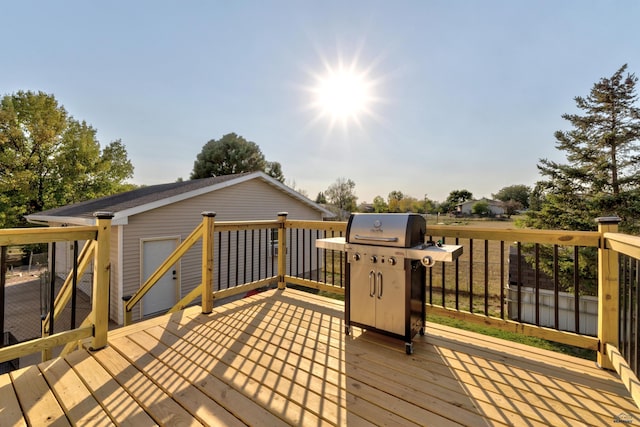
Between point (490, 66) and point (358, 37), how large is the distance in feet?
10.3

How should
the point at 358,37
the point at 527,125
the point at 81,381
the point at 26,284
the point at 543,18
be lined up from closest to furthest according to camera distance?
the point at 81,381 → the point at 543,18 → the point at 358,37 → the point at 527,125 → the point at 26,284

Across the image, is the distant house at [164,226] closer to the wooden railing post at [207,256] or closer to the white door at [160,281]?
the white door at [160,281]

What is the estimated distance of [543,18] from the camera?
513 cm

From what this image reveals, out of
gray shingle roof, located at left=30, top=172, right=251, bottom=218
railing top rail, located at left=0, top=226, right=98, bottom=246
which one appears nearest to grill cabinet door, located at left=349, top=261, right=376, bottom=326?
railing top rail, located at left=0, top=226, right=98, bottom=246

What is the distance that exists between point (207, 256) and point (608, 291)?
11.1ft

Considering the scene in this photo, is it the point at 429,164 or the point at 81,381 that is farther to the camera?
the point at 429,164

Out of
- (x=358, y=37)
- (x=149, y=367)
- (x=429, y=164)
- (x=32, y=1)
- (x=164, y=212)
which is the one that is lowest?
(x=149, y=367)

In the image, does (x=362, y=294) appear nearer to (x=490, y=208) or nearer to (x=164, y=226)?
(x=164, y=226)

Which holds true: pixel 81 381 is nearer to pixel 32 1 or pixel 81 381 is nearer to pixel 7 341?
pixel 7 341

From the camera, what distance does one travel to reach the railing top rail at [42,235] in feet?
5.65

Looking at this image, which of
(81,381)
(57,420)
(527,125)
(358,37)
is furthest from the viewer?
(527,125)

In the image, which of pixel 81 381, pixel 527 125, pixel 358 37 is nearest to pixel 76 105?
pixel 358 37

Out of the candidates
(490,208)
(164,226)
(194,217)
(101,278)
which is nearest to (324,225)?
(101,278)

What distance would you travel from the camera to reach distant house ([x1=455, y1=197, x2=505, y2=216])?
39.9 m
